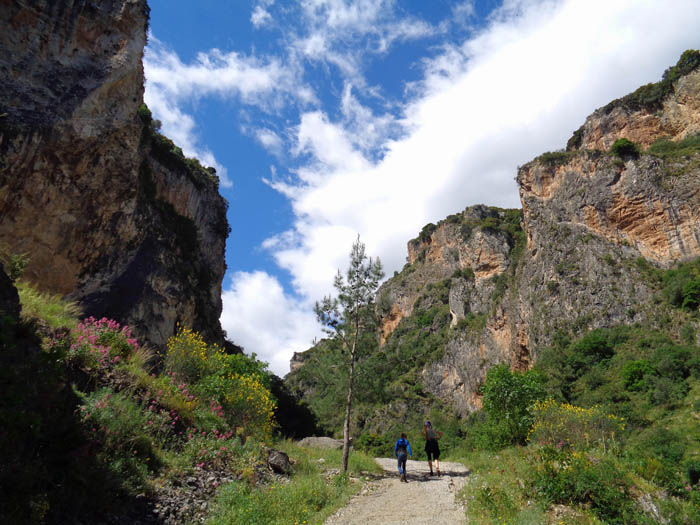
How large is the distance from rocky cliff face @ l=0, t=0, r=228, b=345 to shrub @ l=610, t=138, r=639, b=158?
48406 mm

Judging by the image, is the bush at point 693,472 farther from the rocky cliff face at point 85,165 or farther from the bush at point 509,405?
the rocky cliff face at point 85,165

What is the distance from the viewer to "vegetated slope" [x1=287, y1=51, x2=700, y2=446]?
38.4 metres

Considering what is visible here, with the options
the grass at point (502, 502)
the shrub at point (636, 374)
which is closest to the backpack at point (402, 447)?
the grass at point (502, 502)

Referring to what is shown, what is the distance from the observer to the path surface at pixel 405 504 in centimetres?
692

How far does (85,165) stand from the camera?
20.8m

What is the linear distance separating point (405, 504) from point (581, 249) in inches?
1767

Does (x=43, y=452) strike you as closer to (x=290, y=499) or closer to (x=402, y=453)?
(x=290, y=499)

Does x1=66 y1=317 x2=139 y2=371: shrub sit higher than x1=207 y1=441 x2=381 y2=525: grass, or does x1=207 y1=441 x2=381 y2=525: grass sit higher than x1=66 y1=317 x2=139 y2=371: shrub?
x1=66 y1=317 x2=139 y2=371: shrub

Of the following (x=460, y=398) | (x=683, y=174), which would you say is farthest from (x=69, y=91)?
(x=460, y=398)

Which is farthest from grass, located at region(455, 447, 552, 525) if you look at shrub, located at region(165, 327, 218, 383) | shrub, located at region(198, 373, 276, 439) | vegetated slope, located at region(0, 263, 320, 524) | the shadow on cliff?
shrub, located at region(165, 327, 218, 383)

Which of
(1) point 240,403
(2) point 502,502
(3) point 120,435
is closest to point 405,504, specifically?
(2) point 502,502

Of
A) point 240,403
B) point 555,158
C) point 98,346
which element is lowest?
point 240,403

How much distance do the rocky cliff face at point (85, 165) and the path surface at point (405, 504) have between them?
55.0ft

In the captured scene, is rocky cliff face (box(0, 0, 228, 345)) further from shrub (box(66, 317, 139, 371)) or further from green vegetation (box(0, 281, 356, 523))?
green vegetation (box(0, 281, 356, 523))
